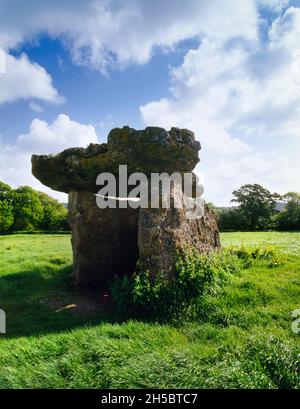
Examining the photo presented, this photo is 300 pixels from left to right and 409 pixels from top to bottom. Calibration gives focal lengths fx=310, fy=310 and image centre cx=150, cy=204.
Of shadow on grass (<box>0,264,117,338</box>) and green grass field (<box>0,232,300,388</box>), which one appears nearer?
green grass field (<box>0,232,300,388</box>)

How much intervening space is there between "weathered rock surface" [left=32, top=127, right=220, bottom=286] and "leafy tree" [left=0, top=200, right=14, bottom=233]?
4694cm

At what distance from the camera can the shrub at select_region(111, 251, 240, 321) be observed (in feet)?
24.6

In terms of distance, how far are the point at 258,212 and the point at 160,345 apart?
57211 mm

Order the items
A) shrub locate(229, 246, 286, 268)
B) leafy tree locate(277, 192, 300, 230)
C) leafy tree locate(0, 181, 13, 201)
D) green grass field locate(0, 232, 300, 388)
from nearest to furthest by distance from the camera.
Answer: green grass field locate(0, 232, 300, 388)
shrub locate(229, 246, 286, 268)
leafy tree locate(277, 192, 300, 230)
leafy tree locate(0, 181, 13, 201)

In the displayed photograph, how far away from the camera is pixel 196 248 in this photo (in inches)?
376

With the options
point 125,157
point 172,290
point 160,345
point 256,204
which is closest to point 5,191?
point 256,204

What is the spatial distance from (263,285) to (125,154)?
560 centimetres

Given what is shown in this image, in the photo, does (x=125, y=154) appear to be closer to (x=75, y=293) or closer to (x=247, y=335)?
(x=75, y=293)

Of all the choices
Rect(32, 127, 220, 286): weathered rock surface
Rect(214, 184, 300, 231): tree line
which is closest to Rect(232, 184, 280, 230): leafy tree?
Rect(214, 184, 300, 231): tree line

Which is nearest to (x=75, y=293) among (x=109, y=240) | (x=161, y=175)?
(x=109, y=240)

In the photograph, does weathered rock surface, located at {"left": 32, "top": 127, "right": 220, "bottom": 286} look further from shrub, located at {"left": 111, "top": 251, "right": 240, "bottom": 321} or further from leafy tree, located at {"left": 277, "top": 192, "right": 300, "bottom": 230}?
leafy tree, located at {"left": 277, "top": 192, "right": 300, "bottom": 230}

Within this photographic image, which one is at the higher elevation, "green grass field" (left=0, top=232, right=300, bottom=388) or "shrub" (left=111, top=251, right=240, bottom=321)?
"shrub" (left=111, top=251, right=240, bottom=321)

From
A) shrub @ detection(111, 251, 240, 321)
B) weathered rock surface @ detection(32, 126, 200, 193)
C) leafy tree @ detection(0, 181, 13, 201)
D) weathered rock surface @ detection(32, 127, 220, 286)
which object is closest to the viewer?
shrub @ detection(111, 251, 240, 321)

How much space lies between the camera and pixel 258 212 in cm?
5941
